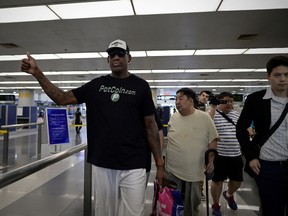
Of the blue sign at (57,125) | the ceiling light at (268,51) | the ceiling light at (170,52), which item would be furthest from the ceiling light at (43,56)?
the ceiling light at (268,51)

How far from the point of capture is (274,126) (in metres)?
1.45

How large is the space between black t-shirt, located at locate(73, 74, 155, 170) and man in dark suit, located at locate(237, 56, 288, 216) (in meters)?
0.72

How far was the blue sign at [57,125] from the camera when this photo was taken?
5342 millimetres

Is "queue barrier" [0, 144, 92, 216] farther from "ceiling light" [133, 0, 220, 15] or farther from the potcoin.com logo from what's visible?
"ceiling light" [133, 0, 220, 15]

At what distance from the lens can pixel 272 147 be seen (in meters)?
1.45

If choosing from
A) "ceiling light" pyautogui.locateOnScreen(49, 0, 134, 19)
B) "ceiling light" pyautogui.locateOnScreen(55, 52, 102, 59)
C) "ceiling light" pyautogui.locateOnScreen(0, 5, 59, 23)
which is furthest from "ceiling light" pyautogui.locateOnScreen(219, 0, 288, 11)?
"ceiling light" pyautogui.locateOnScreen(55, 52, 102, 59)

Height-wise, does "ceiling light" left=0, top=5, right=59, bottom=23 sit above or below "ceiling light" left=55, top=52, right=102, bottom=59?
below

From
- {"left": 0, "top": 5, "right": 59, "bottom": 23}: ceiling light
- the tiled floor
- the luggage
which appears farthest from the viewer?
{"left": 0, "top": 5, "right": 59, "bottom": 23}: ceiling light

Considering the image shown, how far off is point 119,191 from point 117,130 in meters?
0.41

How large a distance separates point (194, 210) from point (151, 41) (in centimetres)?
533

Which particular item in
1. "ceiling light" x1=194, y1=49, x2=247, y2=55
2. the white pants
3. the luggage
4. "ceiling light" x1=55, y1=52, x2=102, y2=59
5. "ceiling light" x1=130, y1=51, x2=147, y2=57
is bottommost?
the luggage

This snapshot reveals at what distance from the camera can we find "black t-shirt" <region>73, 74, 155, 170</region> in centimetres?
141

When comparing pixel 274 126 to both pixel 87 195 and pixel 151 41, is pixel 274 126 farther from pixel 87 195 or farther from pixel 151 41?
pixel 151 41

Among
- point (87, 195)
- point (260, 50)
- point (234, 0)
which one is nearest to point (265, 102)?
point (87, 195)
